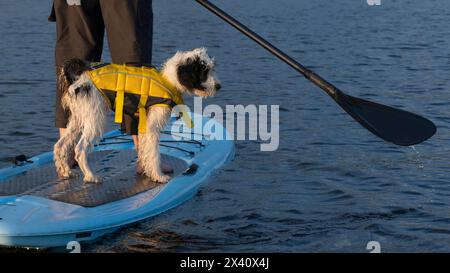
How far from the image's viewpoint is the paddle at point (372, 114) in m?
7.27

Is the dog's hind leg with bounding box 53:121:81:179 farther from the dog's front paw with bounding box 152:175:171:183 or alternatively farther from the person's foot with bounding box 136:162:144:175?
the dog's front paw with bounding box 152:175:171:183

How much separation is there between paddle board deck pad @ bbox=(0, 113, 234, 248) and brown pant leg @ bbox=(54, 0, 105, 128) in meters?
0.61

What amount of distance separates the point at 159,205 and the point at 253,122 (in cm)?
410

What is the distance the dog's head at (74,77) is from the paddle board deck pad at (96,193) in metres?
0.80

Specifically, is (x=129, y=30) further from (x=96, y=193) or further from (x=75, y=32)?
(x=96, y=193)

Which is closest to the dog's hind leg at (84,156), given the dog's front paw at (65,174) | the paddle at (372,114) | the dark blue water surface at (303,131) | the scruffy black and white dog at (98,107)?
the scruffy black and white dog at (98,107)

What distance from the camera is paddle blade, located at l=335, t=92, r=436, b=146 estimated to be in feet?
23.8

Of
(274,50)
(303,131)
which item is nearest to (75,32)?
(274,50)

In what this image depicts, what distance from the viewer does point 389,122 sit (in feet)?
24.3

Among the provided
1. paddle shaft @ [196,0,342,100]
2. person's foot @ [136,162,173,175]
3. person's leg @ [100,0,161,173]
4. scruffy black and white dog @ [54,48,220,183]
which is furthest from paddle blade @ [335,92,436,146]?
person's leg @ [100,0,161,173]

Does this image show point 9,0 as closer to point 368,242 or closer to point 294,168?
point 294,168

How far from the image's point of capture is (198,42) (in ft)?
54.4

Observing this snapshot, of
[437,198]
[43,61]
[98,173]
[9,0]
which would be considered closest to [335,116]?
[437,198]

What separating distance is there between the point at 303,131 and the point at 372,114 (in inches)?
112
